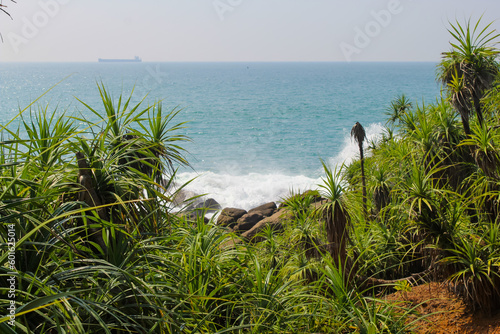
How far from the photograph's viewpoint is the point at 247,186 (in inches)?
1221

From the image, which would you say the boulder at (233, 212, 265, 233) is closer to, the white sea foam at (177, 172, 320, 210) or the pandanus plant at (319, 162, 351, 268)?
the white sea foam at (177, 172, 320, 210)

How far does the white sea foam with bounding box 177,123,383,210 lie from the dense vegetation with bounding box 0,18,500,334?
1879 centimetres

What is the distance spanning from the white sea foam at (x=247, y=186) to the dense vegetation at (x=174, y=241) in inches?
740

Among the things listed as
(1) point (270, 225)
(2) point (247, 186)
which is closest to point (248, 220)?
(1) point (270, 225)

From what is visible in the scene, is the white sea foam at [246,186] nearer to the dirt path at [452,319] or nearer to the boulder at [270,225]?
the boulder at [270,225]

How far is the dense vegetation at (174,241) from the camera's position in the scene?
8.96 ft

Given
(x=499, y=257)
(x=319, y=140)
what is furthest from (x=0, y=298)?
(x=319, y=140)

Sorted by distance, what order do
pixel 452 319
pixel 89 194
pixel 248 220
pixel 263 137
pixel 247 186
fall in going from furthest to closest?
pixel 263 137, pixel 247 186, pixel 248 220, pixel 452 319, pixel 89 194

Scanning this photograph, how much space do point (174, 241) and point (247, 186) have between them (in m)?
26.2

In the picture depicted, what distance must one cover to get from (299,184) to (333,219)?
23.9 metres

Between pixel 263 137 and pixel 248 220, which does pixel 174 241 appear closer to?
pixel 248 220

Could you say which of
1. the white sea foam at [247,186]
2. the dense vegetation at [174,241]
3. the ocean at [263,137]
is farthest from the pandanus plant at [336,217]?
the white sea foam at [247,186]

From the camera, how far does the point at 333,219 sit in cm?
687

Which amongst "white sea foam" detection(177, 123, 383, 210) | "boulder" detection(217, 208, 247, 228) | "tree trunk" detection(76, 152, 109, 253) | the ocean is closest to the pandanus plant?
"tree trunk" detection(76, 152, 109, 253)
